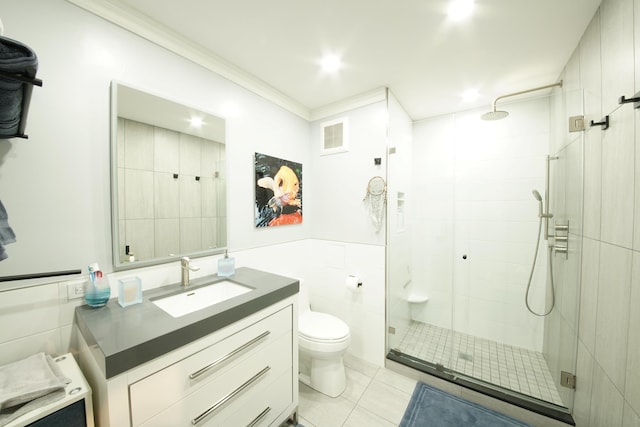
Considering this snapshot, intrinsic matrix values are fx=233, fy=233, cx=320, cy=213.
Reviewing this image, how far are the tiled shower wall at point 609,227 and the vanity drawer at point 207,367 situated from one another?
1.54m

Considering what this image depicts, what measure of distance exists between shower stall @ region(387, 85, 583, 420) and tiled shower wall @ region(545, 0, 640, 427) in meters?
0.24

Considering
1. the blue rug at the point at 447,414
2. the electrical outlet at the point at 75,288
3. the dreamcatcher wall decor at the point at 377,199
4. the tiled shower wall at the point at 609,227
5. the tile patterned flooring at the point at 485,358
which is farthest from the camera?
the dreamcatcher wall decor at the point at 377,199

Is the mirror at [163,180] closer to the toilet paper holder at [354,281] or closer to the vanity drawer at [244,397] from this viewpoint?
the vanity drawer at [244,397]

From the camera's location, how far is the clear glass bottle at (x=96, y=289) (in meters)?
1.09

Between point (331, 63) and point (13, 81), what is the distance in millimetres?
1599

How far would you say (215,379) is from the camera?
3.47 feet

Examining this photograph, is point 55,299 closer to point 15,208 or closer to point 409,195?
point 15,208

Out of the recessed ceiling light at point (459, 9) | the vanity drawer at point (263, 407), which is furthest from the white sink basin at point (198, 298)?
the recessed ceiling light at point (459, 9)

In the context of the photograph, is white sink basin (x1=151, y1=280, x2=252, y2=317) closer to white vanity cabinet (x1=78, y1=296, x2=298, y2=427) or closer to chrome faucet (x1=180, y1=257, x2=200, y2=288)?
chrome faucet (x1=180, y1=257, x2=200, y2=288)

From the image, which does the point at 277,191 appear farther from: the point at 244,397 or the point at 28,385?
the point at 28,385

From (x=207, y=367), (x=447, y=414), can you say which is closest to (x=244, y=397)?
(x=207, y=367)

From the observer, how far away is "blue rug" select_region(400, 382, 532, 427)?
1.54m

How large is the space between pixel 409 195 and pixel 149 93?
239 cm

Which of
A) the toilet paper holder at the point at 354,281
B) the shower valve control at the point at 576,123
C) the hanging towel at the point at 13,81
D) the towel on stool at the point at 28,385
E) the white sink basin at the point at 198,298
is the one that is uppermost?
the shower valve control at the point at 576,123
